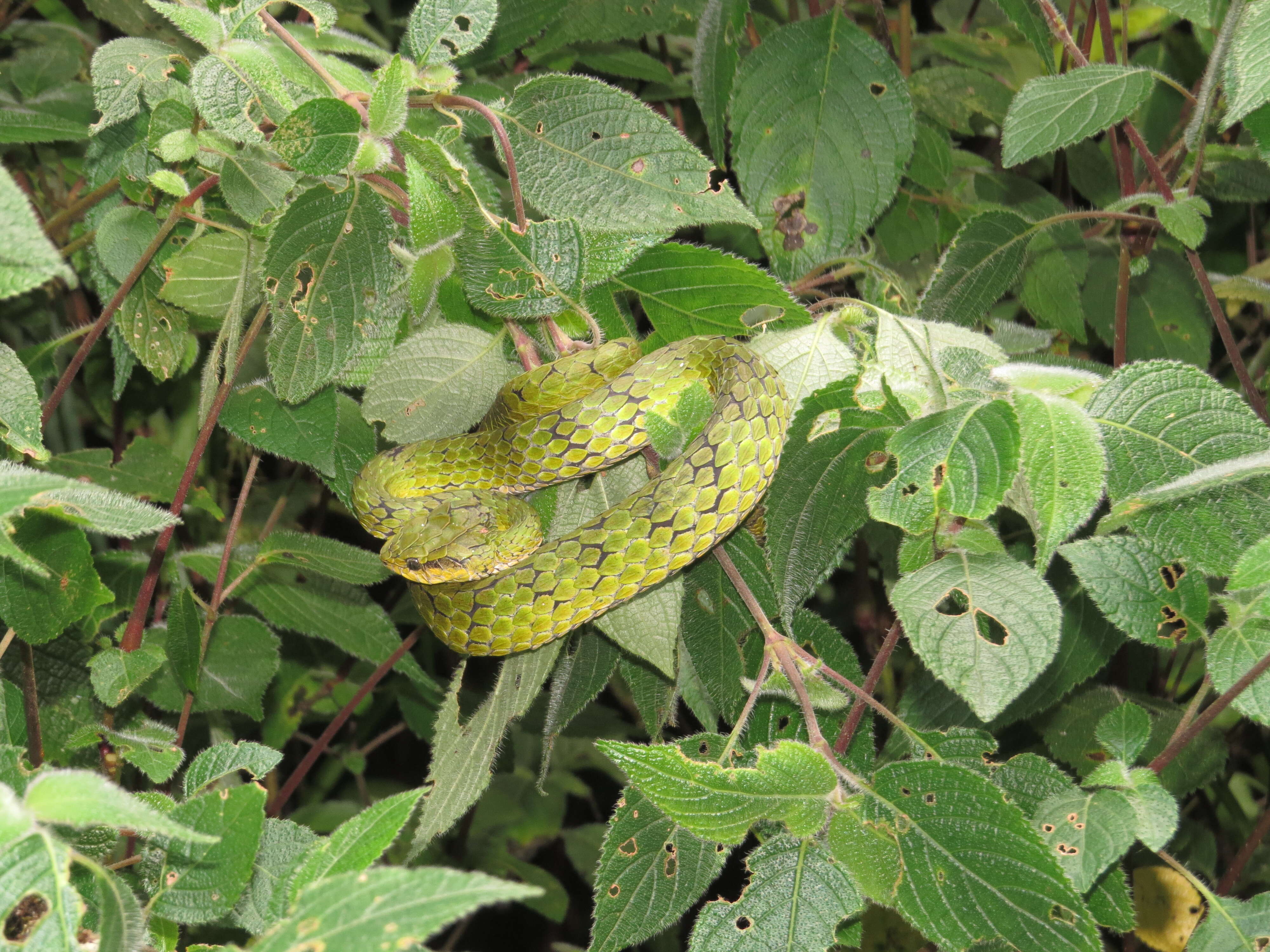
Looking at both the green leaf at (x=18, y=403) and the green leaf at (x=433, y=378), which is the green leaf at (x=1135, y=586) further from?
the green leaf at (x=18, y=403)

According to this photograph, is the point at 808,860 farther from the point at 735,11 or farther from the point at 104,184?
the point at 104,184

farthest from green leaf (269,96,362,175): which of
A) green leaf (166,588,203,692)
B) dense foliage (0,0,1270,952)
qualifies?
green leaf (166,588,203,692)

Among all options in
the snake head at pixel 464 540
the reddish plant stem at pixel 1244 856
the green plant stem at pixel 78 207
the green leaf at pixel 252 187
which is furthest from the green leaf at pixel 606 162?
the reddish plant stem at pixel 1244 856

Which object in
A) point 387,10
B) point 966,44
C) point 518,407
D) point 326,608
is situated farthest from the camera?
point 387,10

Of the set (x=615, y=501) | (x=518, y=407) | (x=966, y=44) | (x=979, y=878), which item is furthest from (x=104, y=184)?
(x=966, y=44)

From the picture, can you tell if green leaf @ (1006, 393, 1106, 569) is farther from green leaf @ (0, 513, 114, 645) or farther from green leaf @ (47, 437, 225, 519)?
green leaf @ (47, 437, 225, 519)

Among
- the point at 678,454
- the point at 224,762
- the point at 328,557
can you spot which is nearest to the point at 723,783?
the point at 678,454
